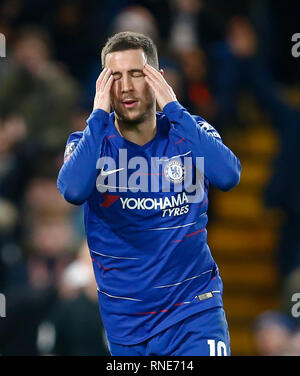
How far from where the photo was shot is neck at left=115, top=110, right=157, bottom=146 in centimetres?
462

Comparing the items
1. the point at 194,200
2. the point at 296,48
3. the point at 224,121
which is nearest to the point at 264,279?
the point at 224,121

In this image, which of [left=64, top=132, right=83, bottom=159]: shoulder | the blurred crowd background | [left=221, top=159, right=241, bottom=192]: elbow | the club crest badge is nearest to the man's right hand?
[left=64, top=132, right=83, bottom=159]: shoulder

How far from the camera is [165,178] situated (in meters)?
4.57

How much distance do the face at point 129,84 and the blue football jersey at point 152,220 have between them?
12cm

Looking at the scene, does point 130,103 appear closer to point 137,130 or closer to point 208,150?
point 137,130

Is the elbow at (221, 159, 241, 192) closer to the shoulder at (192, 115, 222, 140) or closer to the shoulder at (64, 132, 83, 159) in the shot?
the shoulder at (192, 115, 222, 140)

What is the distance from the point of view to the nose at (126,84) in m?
4.49

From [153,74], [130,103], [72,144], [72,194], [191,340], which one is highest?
[153,74]

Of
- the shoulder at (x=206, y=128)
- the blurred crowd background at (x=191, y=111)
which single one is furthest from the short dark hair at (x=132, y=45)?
the blurred crowd background at (x=191, y=111)

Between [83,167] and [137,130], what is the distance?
16.3 inches

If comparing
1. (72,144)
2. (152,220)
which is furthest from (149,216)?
(72,144)

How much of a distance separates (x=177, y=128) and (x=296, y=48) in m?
5.06

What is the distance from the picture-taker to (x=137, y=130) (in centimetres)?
462

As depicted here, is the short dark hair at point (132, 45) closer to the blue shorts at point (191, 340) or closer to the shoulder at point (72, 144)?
the shoulder at point (72, 144)
